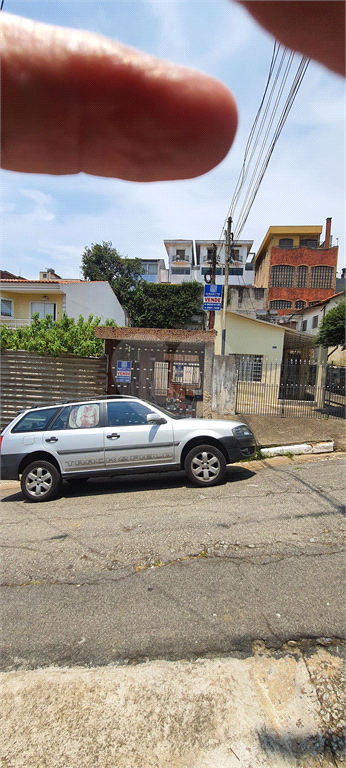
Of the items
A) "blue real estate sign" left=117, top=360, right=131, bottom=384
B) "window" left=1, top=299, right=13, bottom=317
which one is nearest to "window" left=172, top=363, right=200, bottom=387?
"blue real estate sign" left=117, top=360, right=131, bottom=384

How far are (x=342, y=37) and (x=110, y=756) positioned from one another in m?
2.68

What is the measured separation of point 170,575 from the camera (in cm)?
297

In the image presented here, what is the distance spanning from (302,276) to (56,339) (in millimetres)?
29477

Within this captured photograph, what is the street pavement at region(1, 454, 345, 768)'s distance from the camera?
1.64 m

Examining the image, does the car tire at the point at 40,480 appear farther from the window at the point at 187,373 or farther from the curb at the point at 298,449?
the window at the point at 187,373

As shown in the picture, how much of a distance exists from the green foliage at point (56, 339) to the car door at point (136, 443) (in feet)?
13.6

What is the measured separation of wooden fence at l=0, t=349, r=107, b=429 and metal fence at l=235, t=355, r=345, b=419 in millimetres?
3928

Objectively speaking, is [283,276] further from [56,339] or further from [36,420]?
[36,420]

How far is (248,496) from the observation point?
4984 millimetres

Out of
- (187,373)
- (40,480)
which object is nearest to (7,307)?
(187,373)

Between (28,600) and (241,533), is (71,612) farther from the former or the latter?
(241,533)

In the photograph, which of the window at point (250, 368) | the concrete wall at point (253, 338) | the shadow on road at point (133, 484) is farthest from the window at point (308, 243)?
the shadow on road at point (133, 484)

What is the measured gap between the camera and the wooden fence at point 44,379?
9.57 metres

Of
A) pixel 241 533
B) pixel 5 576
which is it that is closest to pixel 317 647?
pixel 241 533
